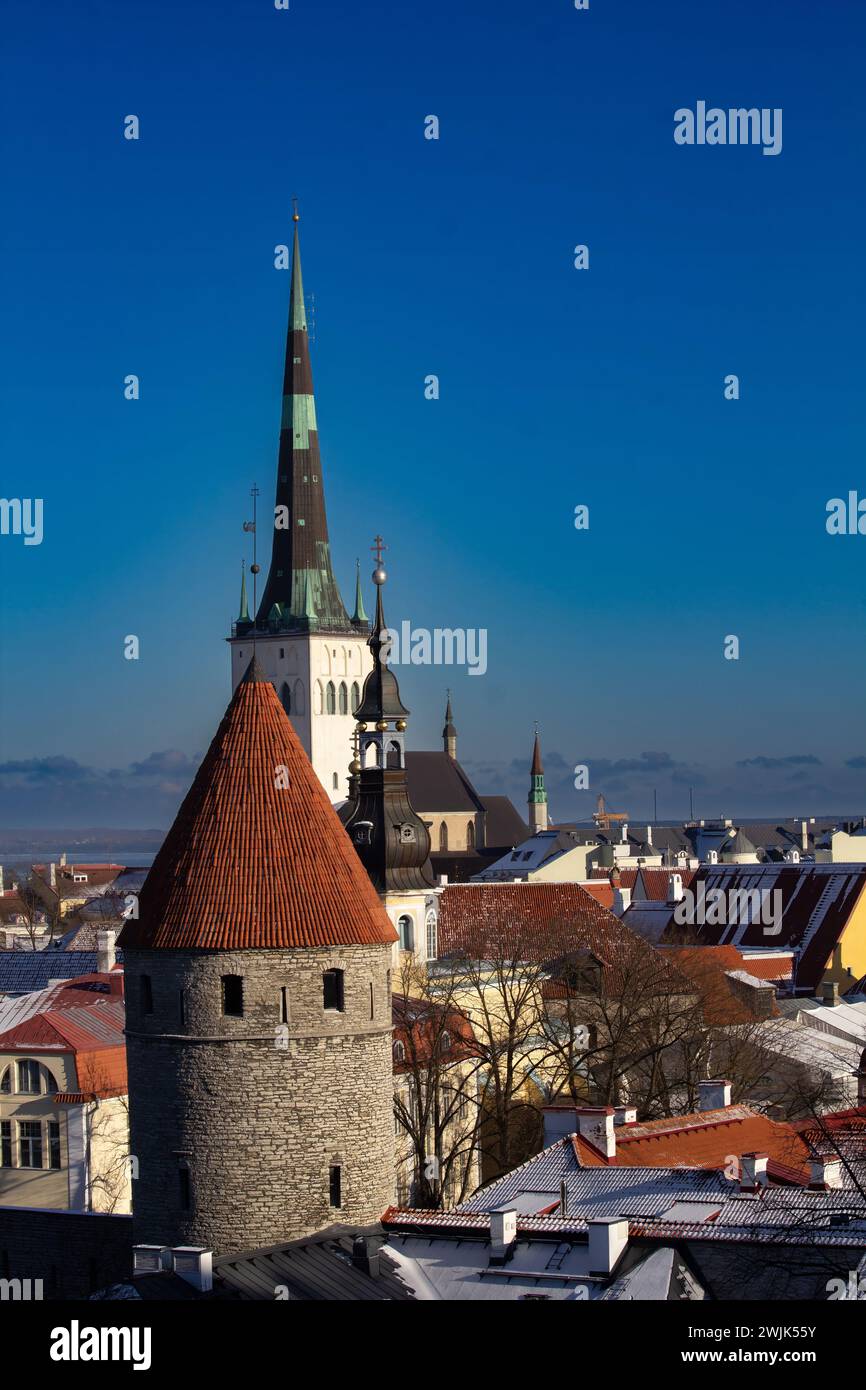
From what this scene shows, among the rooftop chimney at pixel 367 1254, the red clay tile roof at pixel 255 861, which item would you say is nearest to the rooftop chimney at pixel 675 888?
the red clay tile roof at pixel 255 861

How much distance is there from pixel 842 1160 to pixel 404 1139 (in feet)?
55.8

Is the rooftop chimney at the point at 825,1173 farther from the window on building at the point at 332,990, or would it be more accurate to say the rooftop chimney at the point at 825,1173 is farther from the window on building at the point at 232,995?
A: the window on building at the point at 232,995

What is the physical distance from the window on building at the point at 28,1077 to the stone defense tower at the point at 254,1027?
1137 cm

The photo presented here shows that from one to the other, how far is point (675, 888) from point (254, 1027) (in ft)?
217

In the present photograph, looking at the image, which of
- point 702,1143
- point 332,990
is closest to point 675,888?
point 702,1143

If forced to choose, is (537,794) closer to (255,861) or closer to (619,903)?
(619,903)

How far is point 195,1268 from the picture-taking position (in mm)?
25078

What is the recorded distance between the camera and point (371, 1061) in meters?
29.4

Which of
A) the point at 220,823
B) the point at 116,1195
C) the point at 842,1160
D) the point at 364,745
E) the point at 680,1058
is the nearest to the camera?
the point at 842,1160

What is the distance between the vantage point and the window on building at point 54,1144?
132ft

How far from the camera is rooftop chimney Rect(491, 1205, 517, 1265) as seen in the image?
85.1 ft

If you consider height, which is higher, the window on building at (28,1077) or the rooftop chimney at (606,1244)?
the window on building at (28,1077)
